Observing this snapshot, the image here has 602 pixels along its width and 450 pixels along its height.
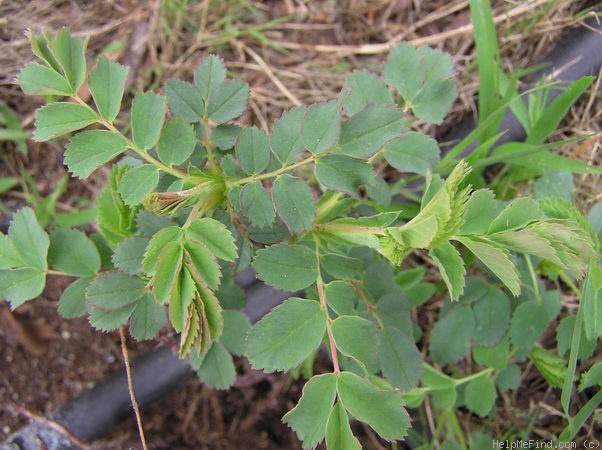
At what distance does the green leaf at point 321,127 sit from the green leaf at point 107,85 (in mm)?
413

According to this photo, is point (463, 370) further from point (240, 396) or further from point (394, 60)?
point (394, 60)

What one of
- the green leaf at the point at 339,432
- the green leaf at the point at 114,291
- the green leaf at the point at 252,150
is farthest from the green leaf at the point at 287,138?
the green leaf at the point at 339,432

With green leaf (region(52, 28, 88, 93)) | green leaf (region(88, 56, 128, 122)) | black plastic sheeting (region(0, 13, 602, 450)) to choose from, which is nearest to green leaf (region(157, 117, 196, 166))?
green leaf (region(88, 56, 128, 122))

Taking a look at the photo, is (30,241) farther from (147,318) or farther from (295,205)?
(295,205)

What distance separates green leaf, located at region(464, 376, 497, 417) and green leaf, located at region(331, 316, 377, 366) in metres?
0.60

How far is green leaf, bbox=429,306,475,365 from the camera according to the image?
138cm

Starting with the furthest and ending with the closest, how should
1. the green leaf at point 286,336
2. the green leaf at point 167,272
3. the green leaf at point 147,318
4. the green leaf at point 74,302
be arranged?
the green leaf at point 74,302
the green leaf at point 147,318
the green leaf at point 286,336
the green leaf at point 167,272

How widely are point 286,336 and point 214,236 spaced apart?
0.26 meters

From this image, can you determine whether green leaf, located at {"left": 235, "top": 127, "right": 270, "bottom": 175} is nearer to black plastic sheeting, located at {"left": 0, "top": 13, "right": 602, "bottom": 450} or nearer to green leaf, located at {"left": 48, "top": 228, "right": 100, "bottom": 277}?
green leaf, located at {"left": 48, "top": 228, "right": 100, "bottom": 277}

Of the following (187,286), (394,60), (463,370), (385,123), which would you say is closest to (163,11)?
(394,60)

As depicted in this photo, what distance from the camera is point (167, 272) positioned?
2.98 ft

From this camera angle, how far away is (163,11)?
209cm

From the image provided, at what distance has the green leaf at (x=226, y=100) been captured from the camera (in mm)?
1139

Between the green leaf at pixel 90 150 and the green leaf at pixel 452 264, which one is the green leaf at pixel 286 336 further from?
the green leaf at pixel 90 150
